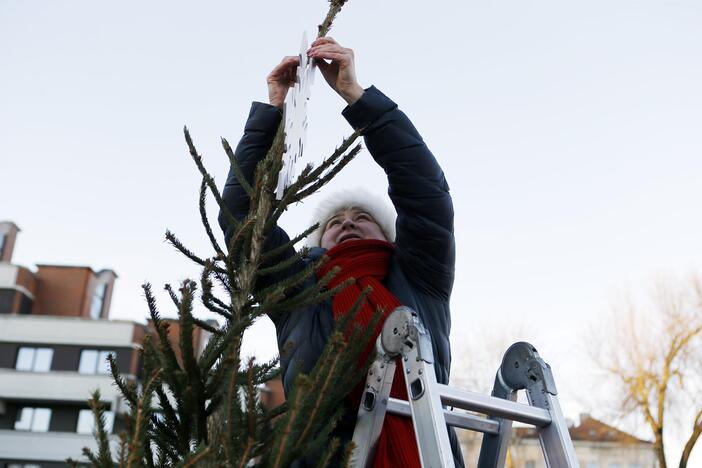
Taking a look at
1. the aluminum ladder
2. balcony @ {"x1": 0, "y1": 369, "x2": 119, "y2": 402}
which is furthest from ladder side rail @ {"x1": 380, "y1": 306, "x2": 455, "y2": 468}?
balcony @ {"x1": 0, "y1": 369, "x2": 119, "y2": 402}

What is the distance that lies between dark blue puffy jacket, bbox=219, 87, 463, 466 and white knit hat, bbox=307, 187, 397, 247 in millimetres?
485

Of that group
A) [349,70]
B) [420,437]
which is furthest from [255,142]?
[420,437]

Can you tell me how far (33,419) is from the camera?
31.1m

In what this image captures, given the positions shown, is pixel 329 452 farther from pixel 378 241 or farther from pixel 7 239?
pixel 7 239

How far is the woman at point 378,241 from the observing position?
2.39 metres

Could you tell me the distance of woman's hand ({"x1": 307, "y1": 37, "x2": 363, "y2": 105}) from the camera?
2.40 m

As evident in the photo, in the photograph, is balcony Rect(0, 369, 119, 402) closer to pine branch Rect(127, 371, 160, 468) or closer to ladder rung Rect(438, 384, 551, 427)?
ladder rung Rect(438, 384, 551, 427)

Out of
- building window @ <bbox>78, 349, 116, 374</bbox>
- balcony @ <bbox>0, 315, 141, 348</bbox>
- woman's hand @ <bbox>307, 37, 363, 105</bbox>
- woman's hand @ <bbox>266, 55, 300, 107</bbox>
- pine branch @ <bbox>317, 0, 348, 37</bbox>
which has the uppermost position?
balcony @ <bbox>0, 315, 141, 348</bbox>

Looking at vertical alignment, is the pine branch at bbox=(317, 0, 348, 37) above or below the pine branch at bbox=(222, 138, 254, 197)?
above

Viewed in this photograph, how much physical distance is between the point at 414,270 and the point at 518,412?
2.12ft

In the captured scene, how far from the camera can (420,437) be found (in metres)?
1.89

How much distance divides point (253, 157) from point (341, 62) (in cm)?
45

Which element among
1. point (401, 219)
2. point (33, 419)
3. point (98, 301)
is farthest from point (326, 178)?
point (98, 301)

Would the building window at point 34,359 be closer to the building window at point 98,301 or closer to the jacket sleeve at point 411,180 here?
the building window at point 98,301
